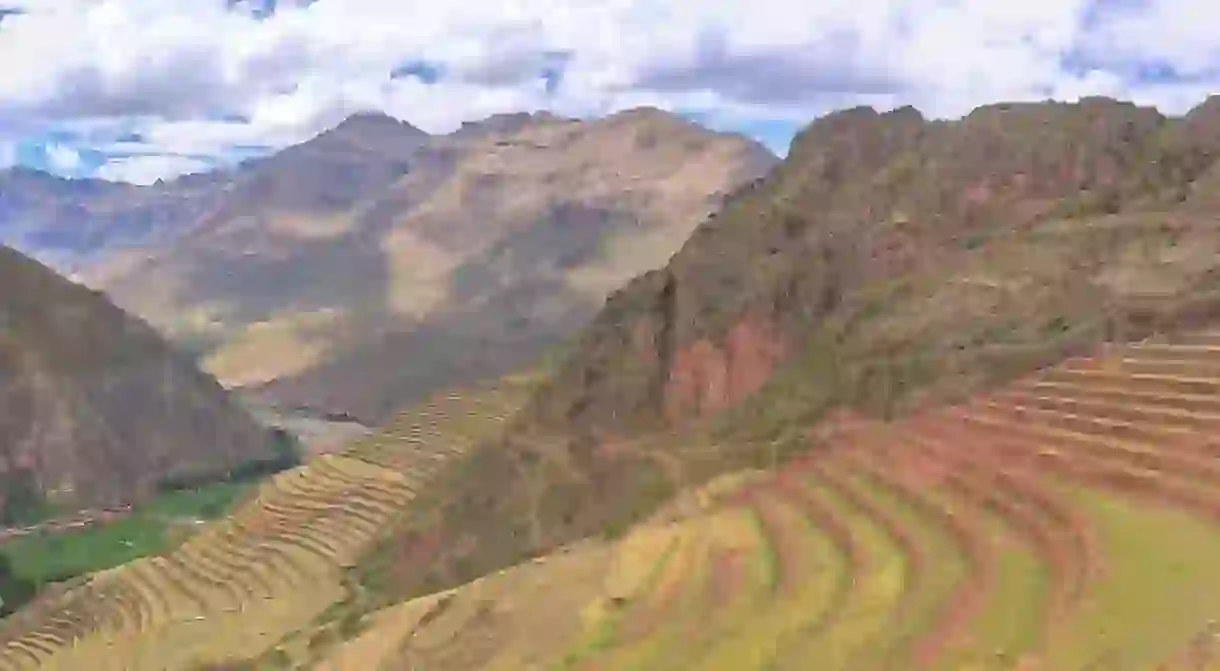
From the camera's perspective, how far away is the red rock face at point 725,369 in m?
47.3

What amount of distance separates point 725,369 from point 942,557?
1084 inches

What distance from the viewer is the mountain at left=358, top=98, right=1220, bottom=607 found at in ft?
114

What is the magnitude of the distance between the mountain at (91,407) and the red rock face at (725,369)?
72.4m

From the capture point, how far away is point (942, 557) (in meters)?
20.6

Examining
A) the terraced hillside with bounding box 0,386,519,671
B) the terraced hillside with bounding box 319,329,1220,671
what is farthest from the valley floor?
the terraced hillside with bounding box 0,386,519,671

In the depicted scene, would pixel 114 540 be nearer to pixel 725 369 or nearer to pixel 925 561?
pixel 725 369

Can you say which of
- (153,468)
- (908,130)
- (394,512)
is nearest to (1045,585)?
(394,512)

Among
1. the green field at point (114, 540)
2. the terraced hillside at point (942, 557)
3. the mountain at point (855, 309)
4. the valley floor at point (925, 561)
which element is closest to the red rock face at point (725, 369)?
the mountain at point (855, 309)

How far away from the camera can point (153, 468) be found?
118 metres

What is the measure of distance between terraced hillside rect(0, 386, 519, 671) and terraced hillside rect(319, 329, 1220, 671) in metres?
21.1

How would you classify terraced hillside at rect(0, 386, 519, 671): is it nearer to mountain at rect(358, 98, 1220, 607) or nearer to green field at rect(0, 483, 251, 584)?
mountain at rect(358, 98, 1220, 607)

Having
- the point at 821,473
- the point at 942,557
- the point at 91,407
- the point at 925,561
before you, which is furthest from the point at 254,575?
the point at 91,407

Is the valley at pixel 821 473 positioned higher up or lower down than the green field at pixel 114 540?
higher up

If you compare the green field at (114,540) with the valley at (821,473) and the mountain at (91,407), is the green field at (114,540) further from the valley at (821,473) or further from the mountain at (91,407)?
the mountain at (91,407)
